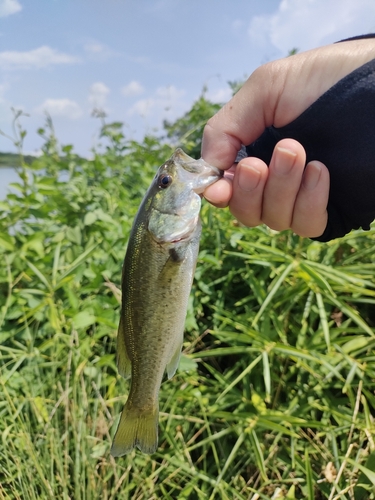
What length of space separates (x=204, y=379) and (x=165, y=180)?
157 centimetres

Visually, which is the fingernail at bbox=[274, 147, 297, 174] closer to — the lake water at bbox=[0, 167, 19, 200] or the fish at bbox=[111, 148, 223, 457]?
the fish at bbox=[111, 148, 223, 457]

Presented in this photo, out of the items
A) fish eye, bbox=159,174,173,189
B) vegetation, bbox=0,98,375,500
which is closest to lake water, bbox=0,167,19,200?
vegetation, bbox=0,98,375,500

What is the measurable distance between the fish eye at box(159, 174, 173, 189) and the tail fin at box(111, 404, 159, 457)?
94 centimetres

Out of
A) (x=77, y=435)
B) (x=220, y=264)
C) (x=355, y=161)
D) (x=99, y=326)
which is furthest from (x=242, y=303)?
(x=355, y=161)

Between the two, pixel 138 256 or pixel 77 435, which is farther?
pixel 77 435

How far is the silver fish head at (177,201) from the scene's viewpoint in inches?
61.8

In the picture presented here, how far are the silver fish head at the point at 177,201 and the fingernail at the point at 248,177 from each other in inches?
4.7

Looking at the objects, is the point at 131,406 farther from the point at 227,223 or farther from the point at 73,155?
the point at 73,155

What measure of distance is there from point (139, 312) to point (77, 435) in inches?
43.0

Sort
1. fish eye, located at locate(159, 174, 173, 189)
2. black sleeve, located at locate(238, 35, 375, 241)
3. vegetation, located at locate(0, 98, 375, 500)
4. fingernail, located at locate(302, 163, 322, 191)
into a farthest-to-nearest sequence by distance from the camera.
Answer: vegetation, located at locate(0, 98, 375, 500)
fish eye, located at locate(159, 174, 173, 189)
fingernail, located at locate(302, 163, 322, 191)
black sleeve, located at locate(238, 35, 375, 241)

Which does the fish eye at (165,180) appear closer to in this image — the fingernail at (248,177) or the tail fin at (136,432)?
the fingernail at (248,177)

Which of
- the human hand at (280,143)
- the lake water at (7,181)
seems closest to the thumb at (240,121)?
the human hand at (280,143)

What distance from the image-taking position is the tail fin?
5.24ft

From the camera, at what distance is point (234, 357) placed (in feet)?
9.66
